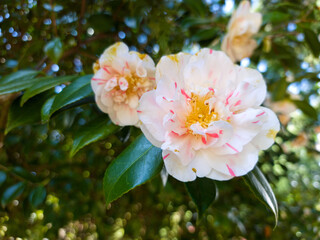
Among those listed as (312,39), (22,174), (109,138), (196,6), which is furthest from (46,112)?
(312,39)

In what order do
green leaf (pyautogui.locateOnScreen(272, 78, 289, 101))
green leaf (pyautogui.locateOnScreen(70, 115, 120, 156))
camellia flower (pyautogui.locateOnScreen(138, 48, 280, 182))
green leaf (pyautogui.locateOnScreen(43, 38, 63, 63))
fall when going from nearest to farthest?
camellia flower (pyautogui.locateOnScreen(138, 48, 280, 182)) → green leaf (pyautogui.locateOnScreen(70, 115, 120, 156)) → green leaf (pyautogui.locateOnScreen(43, 38, 63, 63)) → green leaf (pyautogui.locateOnScreen(272, 78, 289, 101))

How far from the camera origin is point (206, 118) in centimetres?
49

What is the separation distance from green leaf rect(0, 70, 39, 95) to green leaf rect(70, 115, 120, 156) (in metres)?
0.16

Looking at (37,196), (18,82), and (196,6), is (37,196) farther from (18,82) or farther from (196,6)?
(196,6)

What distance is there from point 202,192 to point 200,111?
0.17 meters

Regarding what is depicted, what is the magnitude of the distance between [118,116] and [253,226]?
1.37 meters

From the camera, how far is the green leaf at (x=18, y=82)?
23.7 inches

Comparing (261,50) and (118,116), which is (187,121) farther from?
(261,50)

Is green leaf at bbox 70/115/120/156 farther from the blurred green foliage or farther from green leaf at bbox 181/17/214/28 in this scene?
green leaf at bbox 181/17/214/28

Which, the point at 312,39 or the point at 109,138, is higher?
the point at 312,39

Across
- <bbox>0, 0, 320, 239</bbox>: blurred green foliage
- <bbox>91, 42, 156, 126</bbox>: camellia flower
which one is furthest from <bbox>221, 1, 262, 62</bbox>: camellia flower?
<bbox>91, 42, 156, 126</bbox>: camellia flower

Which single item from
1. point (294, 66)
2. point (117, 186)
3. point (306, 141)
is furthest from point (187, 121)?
point (306, 141)

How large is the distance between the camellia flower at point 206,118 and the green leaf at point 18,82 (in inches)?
12.2

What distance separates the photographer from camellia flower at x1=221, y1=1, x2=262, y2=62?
929mm
